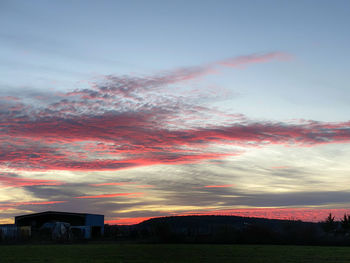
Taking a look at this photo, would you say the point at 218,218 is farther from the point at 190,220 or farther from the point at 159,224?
the point at 159,224

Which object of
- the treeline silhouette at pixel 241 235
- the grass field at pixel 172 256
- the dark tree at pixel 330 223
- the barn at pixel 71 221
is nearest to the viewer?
the grass field at pixel 172 256

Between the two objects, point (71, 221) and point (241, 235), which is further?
point (71, 221)

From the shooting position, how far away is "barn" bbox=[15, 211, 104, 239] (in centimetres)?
7981

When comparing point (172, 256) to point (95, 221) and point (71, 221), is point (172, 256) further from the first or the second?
point (71, 221)

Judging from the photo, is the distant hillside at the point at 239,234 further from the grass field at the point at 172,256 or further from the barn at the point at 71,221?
Answer: the grass field at the point at 172,256

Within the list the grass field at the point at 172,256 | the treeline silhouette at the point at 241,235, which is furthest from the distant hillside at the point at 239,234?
the grass field at the point at 172,256

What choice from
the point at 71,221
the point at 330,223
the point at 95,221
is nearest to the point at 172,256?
the point at 95,221

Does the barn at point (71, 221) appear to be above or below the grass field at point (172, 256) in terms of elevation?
above

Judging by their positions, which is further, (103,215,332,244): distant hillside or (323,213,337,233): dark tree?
(323,213,337,233): dark tree

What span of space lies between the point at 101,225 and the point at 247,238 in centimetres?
2945

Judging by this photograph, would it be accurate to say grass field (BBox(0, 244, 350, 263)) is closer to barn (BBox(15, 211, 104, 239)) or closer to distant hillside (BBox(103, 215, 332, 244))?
distant hillside (BBox(103, 215, 332, 244))

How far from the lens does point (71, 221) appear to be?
8231cm

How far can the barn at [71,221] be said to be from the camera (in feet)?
262

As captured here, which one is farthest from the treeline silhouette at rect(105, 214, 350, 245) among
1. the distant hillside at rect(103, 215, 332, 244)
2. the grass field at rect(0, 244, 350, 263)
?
the grass field at rect(0, 244, 350, 263)
